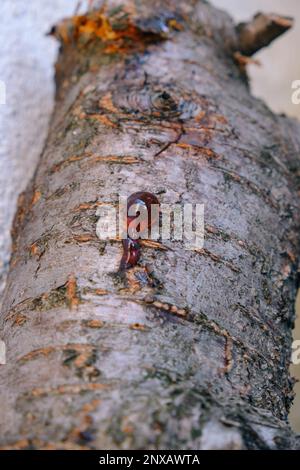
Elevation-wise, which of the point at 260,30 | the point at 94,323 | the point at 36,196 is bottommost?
the point at 94,323

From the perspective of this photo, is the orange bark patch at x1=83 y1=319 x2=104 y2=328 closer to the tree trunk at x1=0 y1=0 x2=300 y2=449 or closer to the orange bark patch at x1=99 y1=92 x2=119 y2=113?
the tree trunk at x1=0 y1=0 x2=300 y2=449

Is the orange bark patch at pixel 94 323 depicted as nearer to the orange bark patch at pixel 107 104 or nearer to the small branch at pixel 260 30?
the orange bark patch at pixel 107 104

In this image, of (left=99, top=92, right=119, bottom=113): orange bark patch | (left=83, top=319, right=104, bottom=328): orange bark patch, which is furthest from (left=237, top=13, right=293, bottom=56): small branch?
(left=83, top=319, right=104, bottom=328): orange bark patch

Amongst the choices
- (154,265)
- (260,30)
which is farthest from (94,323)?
(260,30)

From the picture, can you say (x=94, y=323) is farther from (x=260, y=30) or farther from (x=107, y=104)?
(x=260, y=30)

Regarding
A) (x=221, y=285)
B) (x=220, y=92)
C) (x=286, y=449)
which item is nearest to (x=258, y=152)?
(x=220, y=92)
